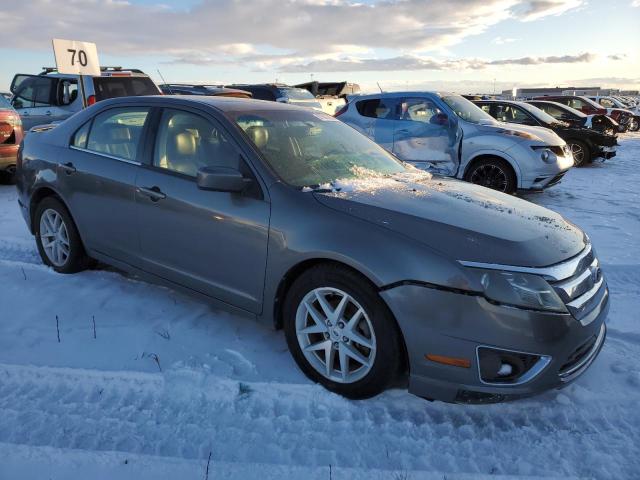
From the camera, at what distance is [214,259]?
3201mm

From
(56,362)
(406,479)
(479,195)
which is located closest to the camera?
(406,479)

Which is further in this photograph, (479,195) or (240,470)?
(479,195)

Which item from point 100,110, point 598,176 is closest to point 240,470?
point 100,110

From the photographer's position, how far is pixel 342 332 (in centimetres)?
274

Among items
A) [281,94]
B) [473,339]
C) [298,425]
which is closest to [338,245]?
[473,339]

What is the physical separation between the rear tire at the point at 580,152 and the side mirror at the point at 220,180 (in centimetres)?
1147

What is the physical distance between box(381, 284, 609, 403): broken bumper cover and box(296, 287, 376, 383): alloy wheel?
248 millimetres

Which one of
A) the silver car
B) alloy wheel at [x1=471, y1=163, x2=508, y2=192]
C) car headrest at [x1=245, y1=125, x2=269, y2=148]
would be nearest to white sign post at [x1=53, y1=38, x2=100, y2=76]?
the silver car

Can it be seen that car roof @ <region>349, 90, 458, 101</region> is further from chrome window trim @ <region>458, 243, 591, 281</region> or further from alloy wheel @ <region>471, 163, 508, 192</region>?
chrome window trim @ <region>458, 243, 591, 281</region>

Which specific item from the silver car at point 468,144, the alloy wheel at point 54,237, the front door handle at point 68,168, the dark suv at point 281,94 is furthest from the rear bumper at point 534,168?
the dark suv at point 281,94

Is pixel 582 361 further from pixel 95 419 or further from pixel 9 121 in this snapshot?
pixel 9 121

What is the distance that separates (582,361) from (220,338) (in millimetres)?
2146

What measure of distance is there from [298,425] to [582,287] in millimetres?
1609

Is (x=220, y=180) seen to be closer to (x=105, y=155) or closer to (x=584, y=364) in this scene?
(x=105, y=155)
